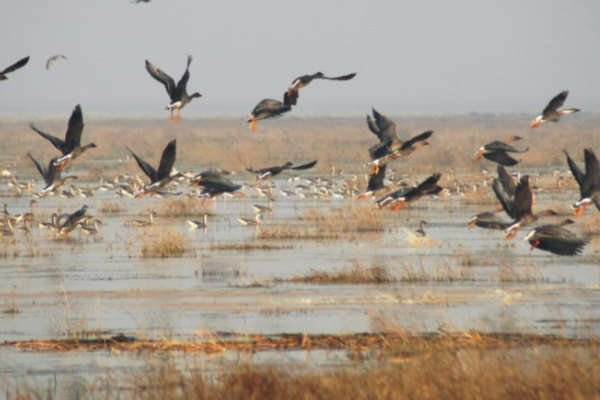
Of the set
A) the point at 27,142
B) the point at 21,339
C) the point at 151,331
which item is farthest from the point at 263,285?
the point at 27,142

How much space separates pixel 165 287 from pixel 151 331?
153 inches

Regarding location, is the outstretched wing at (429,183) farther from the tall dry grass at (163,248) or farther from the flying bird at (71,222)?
the flying bird at (71,222)

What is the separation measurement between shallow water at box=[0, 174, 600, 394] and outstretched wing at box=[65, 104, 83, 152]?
2371mm

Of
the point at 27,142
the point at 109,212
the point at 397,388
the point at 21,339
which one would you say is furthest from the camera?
the point at 27,142

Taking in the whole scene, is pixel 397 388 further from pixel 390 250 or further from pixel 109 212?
pixel 109 212

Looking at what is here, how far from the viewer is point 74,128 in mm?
13375

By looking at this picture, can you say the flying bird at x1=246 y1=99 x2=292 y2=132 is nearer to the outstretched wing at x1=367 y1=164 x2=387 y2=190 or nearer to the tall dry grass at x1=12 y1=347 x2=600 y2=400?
the outstretched wing at x1=367 y1=164 x2=387 y2=190

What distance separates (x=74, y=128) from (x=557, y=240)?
22.0ft

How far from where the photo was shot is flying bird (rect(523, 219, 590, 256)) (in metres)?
13.0

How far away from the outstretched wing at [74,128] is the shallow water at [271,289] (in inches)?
93.4

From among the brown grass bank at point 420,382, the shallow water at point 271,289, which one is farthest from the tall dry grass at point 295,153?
the brown grass bank at point 420,382

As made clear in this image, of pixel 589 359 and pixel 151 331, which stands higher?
pixel 589 359

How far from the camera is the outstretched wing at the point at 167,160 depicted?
45.4 feet

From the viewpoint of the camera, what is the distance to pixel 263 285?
16.7 meters
